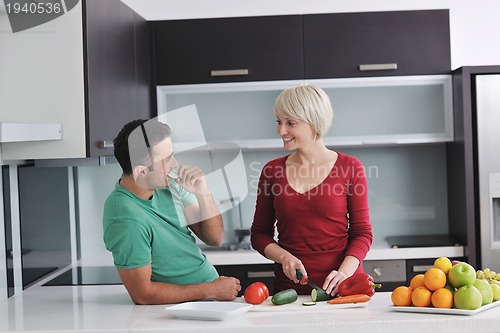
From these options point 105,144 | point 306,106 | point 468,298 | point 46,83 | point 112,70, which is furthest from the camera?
point 112,70

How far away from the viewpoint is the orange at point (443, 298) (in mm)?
2111

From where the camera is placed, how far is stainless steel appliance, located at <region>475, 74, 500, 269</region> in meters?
3.75

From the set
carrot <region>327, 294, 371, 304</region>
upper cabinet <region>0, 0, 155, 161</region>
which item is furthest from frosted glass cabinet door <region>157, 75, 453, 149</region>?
carrot <region>327, 294, 371, 304</region>

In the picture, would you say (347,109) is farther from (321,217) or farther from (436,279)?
(436,279)

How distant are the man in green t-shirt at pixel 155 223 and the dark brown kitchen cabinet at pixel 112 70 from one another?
55 centimetres

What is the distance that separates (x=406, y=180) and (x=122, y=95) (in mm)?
1773

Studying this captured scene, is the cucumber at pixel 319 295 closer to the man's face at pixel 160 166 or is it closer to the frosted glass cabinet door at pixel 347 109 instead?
the man's face at pixel 160 166

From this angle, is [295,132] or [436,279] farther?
[295,132]

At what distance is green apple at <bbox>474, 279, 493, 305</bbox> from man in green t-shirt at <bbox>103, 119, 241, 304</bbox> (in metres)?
0.71

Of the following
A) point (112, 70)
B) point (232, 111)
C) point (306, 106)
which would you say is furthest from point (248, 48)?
point (306, 106)

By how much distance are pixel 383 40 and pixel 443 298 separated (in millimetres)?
2091

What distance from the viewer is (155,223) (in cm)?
237

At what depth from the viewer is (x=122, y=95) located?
134 inches

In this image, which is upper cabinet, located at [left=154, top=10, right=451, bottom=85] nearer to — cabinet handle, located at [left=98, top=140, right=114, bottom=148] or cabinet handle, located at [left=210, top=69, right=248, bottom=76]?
cabinet handle, located at [left=210, top=69, right=248, bottom=76]
